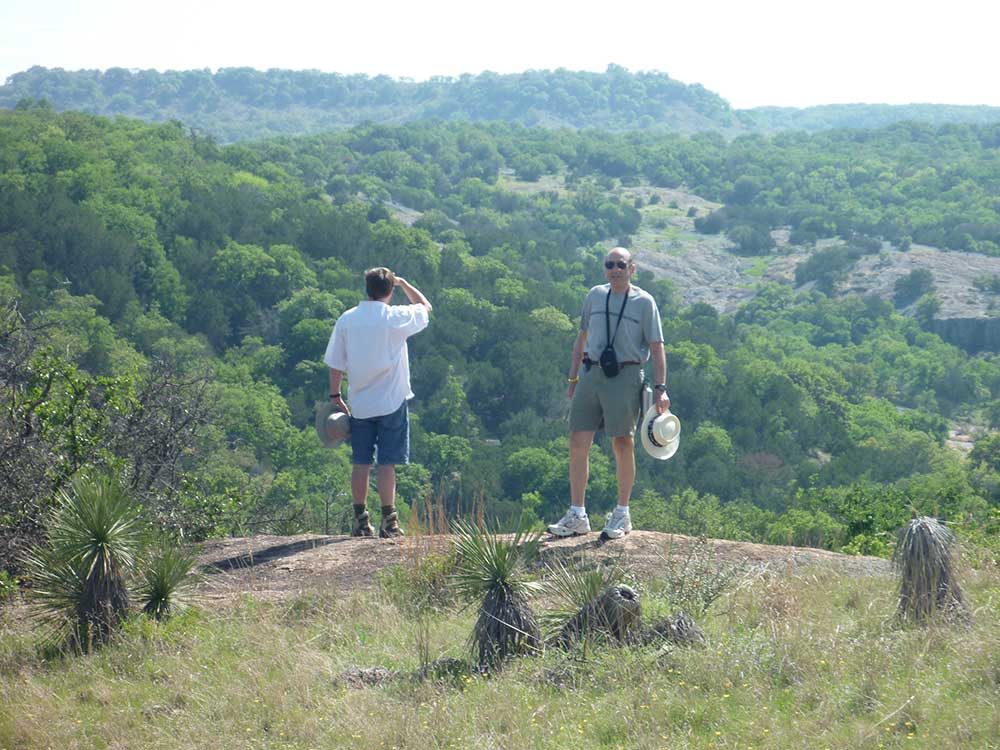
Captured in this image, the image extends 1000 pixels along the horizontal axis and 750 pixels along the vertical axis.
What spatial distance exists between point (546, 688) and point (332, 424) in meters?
2.59

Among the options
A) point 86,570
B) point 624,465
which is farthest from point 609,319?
point 86,570

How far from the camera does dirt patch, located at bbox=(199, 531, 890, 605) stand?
20.1 ft

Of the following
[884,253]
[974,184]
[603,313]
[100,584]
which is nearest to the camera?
[100,584]

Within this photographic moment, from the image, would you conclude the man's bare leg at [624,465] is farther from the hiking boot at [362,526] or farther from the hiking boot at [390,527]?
the hiking boot at [362,526]

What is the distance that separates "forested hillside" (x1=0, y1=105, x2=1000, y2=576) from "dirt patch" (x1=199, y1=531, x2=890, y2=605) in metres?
0.94

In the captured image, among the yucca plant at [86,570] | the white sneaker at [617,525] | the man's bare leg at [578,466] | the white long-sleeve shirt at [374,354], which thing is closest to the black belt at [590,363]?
the man's bare leg at [578,466]

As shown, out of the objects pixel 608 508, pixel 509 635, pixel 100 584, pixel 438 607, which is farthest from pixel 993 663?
pixel 608 508

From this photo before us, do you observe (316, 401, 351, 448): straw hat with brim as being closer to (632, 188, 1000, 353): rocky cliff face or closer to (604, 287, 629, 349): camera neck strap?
(604, 287, 629, 349): camera neck strap

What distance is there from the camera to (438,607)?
5.82 metres

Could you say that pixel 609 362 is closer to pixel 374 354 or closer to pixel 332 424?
pixel 374 354

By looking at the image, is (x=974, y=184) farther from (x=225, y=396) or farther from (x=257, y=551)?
(x=257, y=551)

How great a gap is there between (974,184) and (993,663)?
111131 millimetres

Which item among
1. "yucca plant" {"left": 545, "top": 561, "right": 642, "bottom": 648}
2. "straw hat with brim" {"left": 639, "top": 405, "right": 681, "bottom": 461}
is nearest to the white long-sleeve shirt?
"straw hat with brim" {"left": 639, "top": 405, "right": 681, "bottom": 461}

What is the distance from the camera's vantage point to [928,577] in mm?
4957
